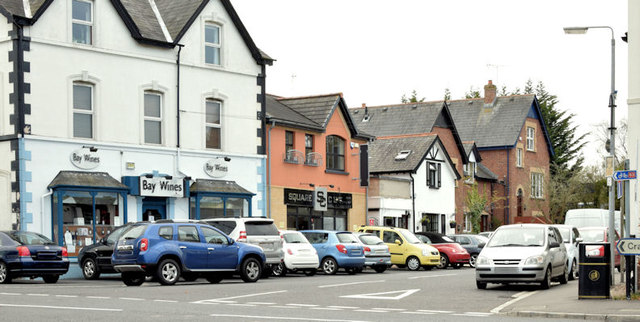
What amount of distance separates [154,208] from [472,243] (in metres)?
14.5

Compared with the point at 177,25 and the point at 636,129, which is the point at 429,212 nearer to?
the point at 177,25

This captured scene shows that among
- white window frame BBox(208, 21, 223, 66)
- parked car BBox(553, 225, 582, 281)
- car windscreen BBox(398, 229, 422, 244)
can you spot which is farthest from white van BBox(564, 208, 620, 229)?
white window frame BBox(208, 21, 223, 66)

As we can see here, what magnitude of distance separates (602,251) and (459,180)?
39516mm

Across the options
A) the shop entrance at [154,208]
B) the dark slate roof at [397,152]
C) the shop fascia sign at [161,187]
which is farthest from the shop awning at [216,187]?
the dark slate roof at [397,152]

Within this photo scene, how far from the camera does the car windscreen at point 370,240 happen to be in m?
34.7

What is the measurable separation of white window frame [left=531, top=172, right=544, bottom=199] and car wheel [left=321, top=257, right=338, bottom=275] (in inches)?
1579

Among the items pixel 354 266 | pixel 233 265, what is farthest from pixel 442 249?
pixel 233 265

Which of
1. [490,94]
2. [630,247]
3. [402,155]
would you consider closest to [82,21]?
[630,247]

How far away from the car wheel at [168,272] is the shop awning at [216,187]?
11.3 metres

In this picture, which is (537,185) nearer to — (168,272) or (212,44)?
(212,44)

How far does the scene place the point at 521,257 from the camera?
23312mm

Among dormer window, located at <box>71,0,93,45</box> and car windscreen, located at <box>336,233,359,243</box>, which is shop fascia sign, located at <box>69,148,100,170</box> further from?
car windscreen, located at <box>336,233,359,243</box>

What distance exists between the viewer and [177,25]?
3622 centimetres

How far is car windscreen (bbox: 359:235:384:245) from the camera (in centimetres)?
3472
